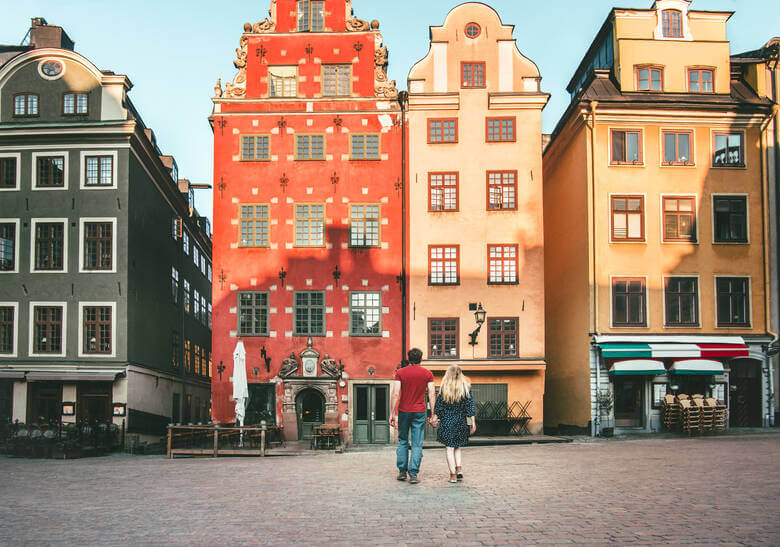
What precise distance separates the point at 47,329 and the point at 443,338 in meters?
16.0

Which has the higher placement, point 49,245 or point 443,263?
point 49,245

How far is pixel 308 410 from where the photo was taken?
32.9 m

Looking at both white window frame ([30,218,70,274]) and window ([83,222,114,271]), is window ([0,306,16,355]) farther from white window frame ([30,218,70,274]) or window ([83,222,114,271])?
window ([83,222,114,271])

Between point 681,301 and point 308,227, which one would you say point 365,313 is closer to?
point 308,227

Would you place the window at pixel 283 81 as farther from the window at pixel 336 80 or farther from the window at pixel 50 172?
the window at pixel 50 172

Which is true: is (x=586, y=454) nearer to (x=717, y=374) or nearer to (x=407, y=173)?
(x=717, y=374)

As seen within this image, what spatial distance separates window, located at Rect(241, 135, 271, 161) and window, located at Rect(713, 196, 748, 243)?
18.8 m

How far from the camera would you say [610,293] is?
1289 inches

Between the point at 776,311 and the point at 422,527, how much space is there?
28345 millimetres

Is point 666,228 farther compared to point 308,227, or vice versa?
point 308,227

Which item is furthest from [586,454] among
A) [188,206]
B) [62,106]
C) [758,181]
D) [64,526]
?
[188,206]

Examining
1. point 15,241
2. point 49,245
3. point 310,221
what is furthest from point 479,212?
point 15,241

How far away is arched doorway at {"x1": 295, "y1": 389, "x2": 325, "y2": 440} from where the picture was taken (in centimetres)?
3259

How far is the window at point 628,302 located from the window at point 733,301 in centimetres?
322
